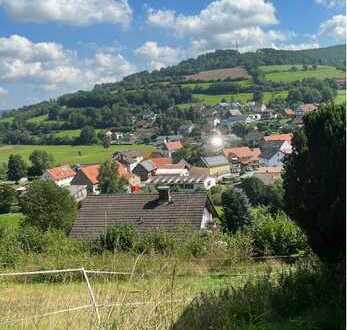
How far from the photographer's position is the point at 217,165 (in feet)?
277

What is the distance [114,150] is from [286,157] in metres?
96.4

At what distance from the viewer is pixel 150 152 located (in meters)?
102

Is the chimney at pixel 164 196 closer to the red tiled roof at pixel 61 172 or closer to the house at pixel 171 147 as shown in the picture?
the red tiled roof at pixel 61 172

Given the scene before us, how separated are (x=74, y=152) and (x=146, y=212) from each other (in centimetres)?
8122

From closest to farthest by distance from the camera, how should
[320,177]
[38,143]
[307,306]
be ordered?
[307,306] → [320,177] → [38,143]

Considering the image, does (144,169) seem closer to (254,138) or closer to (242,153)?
(242,153)

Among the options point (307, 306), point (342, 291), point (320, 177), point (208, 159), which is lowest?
point (208, 159)

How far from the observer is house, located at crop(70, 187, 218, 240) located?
2084 cm

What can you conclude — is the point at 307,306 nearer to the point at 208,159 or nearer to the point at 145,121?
the point at 208,159

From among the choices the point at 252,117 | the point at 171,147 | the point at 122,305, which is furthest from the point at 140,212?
the point at 252,117

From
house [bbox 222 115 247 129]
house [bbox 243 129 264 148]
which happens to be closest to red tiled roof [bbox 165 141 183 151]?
house [bbox 243 129 264 148]

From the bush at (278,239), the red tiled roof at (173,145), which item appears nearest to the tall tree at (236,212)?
the bush at (278,239)

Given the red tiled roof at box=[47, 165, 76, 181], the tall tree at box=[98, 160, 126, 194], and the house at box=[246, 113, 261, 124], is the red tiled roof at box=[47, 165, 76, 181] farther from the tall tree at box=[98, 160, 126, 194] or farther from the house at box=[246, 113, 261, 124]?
the house at box=[246, 113, 261, 124]

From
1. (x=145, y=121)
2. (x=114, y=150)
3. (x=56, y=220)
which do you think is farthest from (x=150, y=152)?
(x=56, y=220)
